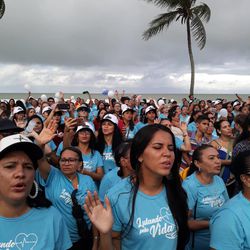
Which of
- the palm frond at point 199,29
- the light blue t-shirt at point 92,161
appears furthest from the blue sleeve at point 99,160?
the palm frond at point 199,29

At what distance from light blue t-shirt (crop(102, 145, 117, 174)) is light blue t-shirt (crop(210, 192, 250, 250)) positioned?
123 inches

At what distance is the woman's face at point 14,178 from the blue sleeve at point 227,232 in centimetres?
142

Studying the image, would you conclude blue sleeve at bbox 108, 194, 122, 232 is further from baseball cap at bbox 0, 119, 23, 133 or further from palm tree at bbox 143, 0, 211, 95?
palm tree at bbox 143, 0, 211, 95

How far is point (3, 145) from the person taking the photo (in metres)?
2.12

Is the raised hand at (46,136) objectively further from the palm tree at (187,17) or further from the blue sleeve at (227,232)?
the palm tree at (187,17)

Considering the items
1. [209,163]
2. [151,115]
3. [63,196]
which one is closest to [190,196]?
[209,163]

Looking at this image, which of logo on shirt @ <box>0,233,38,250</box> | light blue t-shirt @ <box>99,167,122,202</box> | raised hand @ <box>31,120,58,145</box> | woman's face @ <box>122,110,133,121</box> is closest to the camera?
logo on shirt @ <box>0,233,38,250</box>

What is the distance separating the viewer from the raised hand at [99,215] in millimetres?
2250

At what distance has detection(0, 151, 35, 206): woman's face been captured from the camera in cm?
210

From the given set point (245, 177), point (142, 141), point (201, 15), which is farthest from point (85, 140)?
point (201, 15)

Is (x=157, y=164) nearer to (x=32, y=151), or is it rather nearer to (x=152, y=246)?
(x=152, y=246)

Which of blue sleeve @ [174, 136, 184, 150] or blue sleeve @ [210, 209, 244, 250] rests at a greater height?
blue sleeve @ [174, 136, 184, 150]

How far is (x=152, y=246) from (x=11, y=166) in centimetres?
118

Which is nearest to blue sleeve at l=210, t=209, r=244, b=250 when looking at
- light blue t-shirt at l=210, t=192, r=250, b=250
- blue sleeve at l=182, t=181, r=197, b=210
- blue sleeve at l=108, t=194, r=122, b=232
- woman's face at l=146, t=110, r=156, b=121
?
light blue t-shirt at l=210, t=192, r=250, b=250
